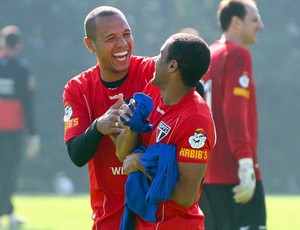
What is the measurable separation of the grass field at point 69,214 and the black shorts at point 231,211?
14.0ft

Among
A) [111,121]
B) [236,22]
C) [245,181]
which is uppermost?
[236,22]

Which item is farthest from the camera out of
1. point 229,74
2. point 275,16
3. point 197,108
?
point 275,16

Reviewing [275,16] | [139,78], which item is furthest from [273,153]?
[139,78]

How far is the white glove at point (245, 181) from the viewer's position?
7477mm

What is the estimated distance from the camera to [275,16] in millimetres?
29500

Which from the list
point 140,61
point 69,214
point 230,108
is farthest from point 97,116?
point 69,214

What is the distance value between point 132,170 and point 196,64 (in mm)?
616

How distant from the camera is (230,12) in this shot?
8.05 m

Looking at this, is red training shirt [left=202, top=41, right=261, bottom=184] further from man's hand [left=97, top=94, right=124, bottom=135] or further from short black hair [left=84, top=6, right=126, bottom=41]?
man's hand [left=97, top=94, right=124, bottom=135]

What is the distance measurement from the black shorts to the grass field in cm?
427

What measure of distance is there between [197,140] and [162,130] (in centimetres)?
21

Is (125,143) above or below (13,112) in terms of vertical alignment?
below

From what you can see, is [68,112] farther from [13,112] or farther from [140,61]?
[13,112]

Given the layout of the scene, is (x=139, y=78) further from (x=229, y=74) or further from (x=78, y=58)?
(x=78, y=58)
